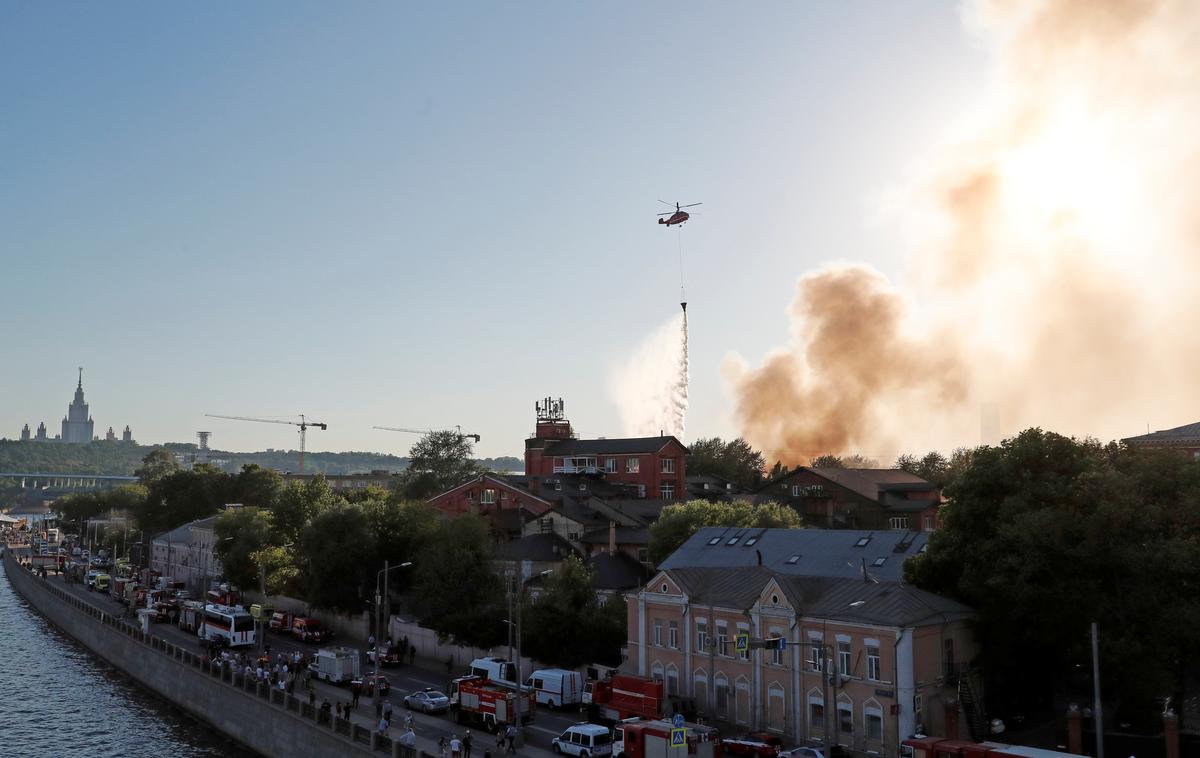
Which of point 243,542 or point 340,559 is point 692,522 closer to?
point 340,559

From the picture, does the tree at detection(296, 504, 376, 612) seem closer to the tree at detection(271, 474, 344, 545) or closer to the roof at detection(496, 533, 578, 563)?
the roof at detection(496, 533, 578, 563)

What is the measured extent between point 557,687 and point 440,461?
11519cm

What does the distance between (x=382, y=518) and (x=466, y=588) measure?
712 inches

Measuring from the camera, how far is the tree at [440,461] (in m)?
169

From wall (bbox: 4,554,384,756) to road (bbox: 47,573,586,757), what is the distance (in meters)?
3.18

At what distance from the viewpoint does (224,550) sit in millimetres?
118125

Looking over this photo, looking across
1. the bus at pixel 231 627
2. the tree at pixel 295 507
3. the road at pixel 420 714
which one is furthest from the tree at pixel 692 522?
the tree at pixel 295 507

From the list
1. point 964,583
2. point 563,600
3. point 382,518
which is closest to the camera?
point 964,583

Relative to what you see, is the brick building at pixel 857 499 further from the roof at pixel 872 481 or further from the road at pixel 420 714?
the road at pixel 420 714

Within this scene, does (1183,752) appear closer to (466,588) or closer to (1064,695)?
(1064,695)

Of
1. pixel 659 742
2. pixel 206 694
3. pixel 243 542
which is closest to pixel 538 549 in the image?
pixel 206 694

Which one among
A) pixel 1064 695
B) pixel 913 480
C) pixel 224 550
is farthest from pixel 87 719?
pixel 913 480

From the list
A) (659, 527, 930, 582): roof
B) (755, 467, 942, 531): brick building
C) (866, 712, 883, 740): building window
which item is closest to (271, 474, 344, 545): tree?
A: (755, 467, 942, 531): brick building

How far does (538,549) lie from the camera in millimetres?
94062
